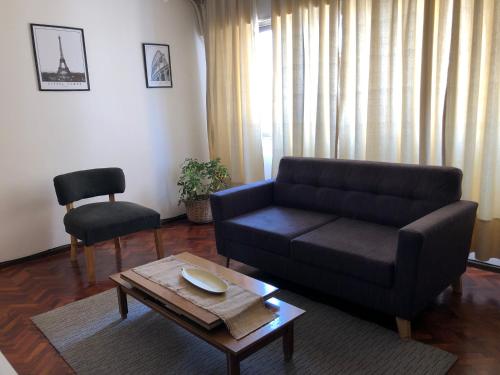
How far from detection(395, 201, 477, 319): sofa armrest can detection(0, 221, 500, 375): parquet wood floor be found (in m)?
0.22

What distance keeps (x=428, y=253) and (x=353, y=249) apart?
1.32 ft

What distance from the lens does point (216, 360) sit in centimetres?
207

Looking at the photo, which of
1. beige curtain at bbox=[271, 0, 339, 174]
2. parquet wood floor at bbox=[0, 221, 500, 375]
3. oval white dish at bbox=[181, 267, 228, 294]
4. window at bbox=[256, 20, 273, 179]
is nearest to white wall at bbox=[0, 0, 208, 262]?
parquet wood floor at bbox=[0, 221, 500, 375]

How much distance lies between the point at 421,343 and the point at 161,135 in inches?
127

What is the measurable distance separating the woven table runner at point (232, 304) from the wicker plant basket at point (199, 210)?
7.23 feet

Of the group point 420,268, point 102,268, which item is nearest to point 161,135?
point 102,268

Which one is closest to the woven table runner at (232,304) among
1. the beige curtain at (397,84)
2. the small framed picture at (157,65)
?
the beige curtain at (397,84)

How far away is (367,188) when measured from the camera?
2842 millimetres

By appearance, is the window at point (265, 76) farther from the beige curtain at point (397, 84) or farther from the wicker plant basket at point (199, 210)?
the wicker plant basket at point (199, 210)

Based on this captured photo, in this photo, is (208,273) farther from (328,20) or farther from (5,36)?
(5,36)

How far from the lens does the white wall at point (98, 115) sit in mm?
3381

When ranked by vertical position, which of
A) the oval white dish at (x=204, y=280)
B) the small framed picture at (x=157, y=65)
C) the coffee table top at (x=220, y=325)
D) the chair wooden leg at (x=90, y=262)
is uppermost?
the small framed picture at (x=157, y=65)

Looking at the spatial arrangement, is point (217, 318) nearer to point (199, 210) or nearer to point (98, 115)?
point (199, 210)

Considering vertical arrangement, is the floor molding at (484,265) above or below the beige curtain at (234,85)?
below
